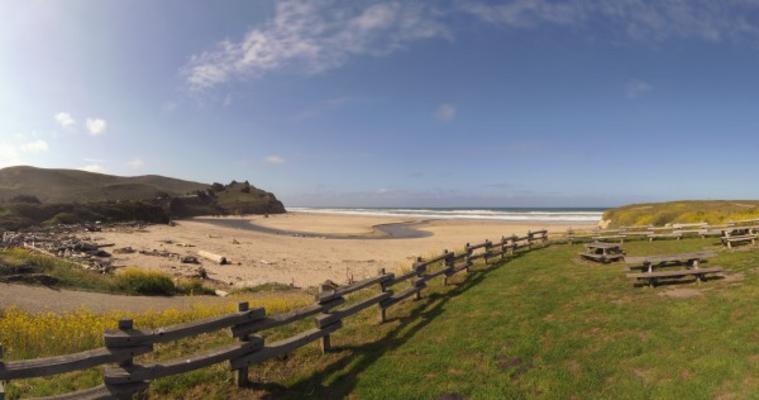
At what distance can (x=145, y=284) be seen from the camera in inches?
639

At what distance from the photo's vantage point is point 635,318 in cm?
881

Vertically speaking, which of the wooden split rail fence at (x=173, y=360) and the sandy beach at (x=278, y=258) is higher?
the wooden split rail fence at (x=173, y=360)

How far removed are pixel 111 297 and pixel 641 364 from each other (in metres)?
15.5

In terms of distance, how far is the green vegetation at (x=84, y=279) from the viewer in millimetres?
14875

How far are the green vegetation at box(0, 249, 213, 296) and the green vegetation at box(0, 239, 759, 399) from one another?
702cm

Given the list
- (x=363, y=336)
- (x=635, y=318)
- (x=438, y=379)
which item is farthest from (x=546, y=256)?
(x=438, y=379)

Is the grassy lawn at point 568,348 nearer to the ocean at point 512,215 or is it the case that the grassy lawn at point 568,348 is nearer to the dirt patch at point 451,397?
the dirt patch at point 451,397

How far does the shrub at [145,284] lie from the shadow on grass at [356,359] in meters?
10.7

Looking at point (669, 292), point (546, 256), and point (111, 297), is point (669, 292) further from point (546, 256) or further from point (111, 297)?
point (111, 297)

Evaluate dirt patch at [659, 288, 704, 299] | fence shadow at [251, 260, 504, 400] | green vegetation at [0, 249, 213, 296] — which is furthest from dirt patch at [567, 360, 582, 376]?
green vegetation at [0, 249, 213, 296]

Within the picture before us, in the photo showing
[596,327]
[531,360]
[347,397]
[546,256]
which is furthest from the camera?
[546,256]

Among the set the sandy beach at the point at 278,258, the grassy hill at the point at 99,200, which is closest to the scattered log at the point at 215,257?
the sandy beach at the point at 278,258

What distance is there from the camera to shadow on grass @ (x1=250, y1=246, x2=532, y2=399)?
6.77m

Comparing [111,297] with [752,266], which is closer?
[752,266]
